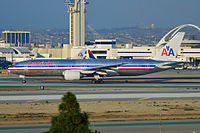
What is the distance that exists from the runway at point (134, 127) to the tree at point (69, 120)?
10.2 m

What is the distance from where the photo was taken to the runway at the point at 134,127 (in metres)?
24.7

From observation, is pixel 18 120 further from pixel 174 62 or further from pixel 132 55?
pixel 132 55

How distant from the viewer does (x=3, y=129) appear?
993 inches

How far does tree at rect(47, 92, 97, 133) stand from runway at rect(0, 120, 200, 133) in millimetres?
10218

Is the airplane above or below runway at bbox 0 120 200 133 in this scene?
above

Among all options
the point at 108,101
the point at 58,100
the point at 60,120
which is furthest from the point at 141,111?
the point at 60,120

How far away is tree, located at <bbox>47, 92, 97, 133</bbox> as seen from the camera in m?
14.1

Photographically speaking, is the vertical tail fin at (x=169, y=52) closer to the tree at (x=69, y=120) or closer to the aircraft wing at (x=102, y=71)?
the aircraft wing at (x=102, y=71)

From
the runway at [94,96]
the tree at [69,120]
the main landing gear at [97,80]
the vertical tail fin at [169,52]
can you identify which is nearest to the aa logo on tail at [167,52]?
the vertical tail fin at [169,52]

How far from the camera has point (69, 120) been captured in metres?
14.2

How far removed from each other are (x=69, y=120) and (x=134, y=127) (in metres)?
12.2

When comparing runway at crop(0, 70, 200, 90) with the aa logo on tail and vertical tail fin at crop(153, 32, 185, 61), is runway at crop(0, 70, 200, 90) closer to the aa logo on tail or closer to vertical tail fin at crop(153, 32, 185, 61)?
vertical tail fin at crop(153, 32, 185, 61)

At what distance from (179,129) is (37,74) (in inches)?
1565

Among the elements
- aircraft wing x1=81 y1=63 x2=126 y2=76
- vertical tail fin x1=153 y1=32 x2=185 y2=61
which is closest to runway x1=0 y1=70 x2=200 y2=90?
aircraft wing x1=81 y1=63 x2=126 y2=76
